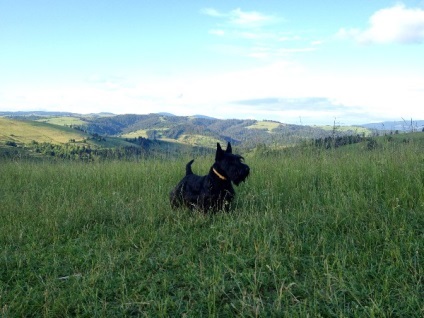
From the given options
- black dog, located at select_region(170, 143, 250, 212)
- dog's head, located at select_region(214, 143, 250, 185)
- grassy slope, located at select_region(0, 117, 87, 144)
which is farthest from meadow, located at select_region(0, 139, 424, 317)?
grassy slope, located at select_region(0, 117, 87, 144)

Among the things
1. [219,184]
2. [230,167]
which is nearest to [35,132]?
[219,184]

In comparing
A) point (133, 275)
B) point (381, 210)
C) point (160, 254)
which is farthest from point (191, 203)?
point (381, 210)

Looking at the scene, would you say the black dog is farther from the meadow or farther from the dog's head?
the meadow

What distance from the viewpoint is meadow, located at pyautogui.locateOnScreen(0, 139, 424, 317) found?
343 centimetres

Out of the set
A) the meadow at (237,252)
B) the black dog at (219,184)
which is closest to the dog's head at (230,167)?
the black dog at (219,184)

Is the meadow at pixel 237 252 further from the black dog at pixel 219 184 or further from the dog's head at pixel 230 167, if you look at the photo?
the dog's head at pixel 230 167

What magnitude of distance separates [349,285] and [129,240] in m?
3.20

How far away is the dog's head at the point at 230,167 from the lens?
6613mm

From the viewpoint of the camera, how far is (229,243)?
15.6ft

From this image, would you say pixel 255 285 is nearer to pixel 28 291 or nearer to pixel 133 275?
pixel 133 275

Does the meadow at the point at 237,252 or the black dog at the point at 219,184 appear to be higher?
the black dog at the point at 219,184

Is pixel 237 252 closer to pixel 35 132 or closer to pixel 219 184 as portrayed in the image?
pixel 219 184

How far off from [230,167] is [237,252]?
7.92ft

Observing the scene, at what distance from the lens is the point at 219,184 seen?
677cm
